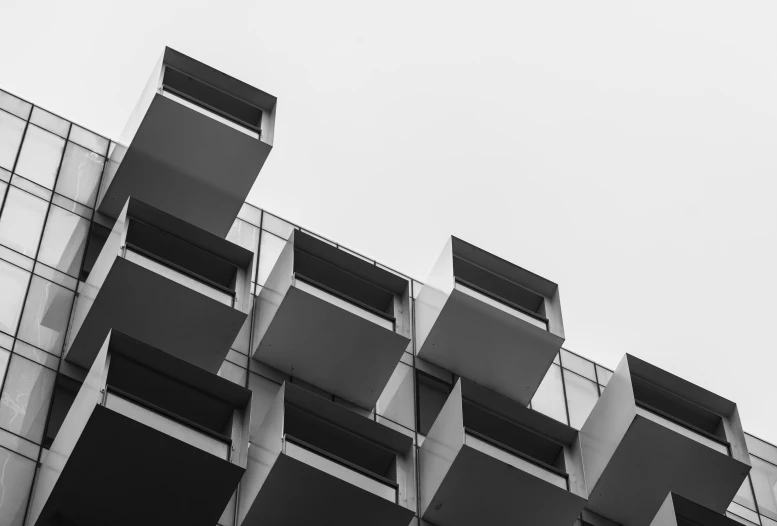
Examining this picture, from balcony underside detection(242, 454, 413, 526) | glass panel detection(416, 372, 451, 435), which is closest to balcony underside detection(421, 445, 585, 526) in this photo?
balcony underside detection(242, 454, 413, 526)

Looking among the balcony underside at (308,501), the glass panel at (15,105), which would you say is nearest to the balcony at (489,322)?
the balcony underside at (308,501)

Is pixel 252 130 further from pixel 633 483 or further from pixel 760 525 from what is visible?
pixel 760 525

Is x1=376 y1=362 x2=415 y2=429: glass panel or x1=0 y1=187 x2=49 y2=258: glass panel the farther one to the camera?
x1=376 y1=362 x2=415 y2=429: glass panel

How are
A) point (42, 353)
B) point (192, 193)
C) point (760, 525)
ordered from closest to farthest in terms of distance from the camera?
1. point (42, 353)
2. point (192, 193)
3. point (760, 525)

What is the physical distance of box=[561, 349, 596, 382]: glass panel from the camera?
35312mm

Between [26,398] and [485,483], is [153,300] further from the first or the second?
[485,483]

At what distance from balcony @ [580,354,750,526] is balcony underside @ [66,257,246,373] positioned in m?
9.12

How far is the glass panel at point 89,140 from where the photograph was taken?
31281 millimetres

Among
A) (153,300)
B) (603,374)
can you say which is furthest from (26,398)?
(603,374)

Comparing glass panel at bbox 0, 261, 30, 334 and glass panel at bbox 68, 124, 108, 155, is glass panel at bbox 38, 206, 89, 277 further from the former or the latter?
glass panel at bbox 68, 124, 108, 155

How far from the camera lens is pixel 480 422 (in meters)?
28.0

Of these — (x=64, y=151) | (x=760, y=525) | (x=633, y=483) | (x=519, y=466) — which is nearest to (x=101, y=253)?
(x=64, y=151)

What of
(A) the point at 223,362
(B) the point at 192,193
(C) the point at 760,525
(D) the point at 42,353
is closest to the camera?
(D) the point at 42,353

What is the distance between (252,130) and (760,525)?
53.7ft
